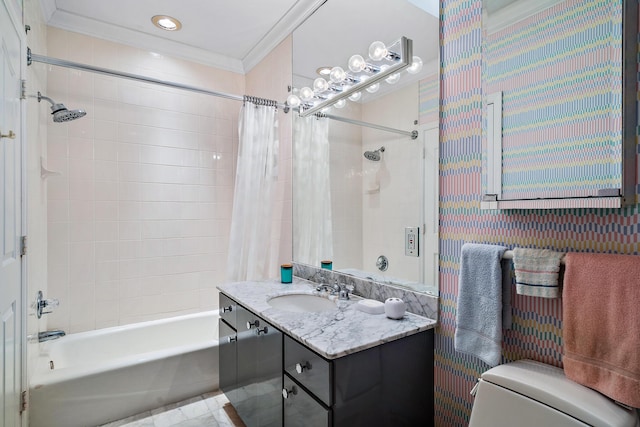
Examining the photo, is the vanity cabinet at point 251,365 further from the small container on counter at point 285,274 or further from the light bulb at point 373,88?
the light bulb at point 373,88

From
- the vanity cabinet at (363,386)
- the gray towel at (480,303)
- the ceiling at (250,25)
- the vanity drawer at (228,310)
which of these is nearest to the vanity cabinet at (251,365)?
the vanity drawer at (228,310)

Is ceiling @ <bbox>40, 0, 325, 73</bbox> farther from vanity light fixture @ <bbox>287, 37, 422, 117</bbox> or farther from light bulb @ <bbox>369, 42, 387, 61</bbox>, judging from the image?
light bulb @ <bbox>369, 42, 387, 61</bbox>

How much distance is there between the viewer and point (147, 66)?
270 cm

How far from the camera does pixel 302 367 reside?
1.26 meters

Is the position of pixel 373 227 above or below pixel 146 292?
above

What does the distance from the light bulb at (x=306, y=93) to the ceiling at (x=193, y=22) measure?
0.53 metres

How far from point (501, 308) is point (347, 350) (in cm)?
54

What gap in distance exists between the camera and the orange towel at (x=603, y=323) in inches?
32.5

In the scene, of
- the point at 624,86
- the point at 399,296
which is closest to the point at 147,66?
the point at 399,296

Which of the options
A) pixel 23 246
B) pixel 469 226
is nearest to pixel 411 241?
pixel 469 226

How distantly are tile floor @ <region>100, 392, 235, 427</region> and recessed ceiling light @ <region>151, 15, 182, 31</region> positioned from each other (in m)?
2.64

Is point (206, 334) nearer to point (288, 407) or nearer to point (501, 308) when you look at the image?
point (288, 407)

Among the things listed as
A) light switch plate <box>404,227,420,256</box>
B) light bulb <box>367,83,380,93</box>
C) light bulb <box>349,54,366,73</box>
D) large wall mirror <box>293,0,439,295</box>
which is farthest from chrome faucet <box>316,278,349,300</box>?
light bulb <box>349,54,366,73</box>

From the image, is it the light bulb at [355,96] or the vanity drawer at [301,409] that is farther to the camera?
the light bulb at [355,96]
